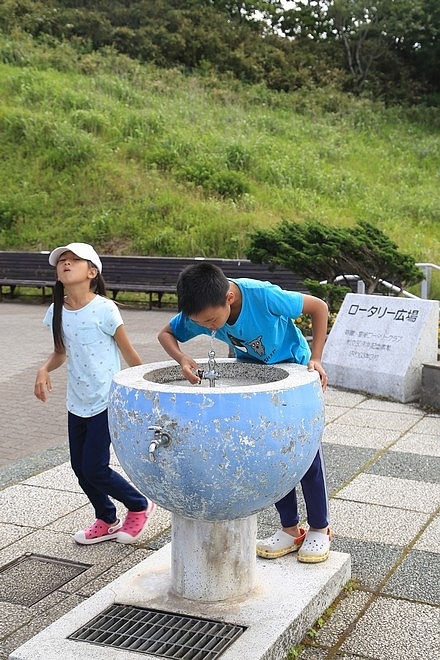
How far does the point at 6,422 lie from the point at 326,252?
5203 millimetres

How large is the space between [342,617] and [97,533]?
1.42 m

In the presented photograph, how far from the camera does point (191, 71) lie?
35.8 m

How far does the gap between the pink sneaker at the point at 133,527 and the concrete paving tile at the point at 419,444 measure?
2.39 meters

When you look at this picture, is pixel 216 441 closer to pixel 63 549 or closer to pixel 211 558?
pixel 211 558

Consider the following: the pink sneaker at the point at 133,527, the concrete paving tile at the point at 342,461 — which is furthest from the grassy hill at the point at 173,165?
the pink sneaker at the point at 133,527

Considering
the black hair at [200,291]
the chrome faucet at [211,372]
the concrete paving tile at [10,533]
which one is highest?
the black hair at [200,291]

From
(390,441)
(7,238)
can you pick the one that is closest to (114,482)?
(390,441)

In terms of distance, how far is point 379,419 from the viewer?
23.0 ft

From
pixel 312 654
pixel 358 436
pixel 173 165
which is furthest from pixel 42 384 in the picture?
pixel 173 165

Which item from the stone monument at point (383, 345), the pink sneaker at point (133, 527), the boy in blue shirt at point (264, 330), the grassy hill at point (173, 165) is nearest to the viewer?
the boy in blue shirt at point (264, 330)

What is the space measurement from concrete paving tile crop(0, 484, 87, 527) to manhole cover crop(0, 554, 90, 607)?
524 millimetres

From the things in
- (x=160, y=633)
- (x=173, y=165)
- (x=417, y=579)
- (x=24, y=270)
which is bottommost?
(x=417, y=579)

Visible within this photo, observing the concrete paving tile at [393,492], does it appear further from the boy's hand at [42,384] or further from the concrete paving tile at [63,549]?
the boy's hand at [42,384]

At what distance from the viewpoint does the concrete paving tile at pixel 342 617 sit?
319 centimetres
